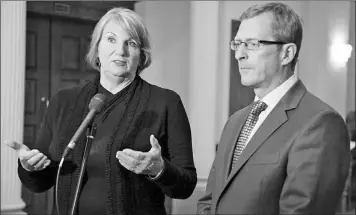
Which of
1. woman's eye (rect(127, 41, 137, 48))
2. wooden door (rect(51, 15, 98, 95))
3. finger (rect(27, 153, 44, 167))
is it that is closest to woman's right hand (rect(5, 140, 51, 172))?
Result: finger (rect(27, 153, 44, 167))

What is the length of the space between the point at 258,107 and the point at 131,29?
642 mm

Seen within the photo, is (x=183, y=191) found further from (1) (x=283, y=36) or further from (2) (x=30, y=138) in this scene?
(2) (x=30, y=138)

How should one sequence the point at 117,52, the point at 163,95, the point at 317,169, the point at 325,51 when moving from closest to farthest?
the point at 317,169 → the point at 117,52 → the point at 163,95 → the point at 325,51

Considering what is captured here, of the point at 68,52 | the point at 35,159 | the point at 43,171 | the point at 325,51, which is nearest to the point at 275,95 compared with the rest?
the point at 35,159

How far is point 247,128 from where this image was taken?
1598 millimetres

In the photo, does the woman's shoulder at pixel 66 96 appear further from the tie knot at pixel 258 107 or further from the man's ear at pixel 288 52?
the man's ear at pixel 288 52

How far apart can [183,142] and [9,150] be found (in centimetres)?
295

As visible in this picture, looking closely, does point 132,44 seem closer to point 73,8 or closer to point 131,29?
point 131,29

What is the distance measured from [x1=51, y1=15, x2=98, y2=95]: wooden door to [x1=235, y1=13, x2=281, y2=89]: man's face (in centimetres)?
429

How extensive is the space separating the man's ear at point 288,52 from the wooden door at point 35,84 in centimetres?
428

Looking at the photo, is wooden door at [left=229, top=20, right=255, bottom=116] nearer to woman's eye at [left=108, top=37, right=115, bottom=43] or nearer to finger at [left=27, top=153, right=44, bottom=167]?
woman's eye at [left=108, top=37, right=115, bottom=43]

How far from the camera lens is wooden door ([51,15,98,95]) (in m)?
5.57

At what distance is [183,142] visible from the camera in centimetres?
195

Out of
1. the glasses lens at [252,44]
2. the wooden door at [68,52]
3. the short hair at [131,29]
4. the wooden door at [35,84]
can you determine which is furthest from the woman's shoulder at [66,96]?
the wooden door at [68,52]
